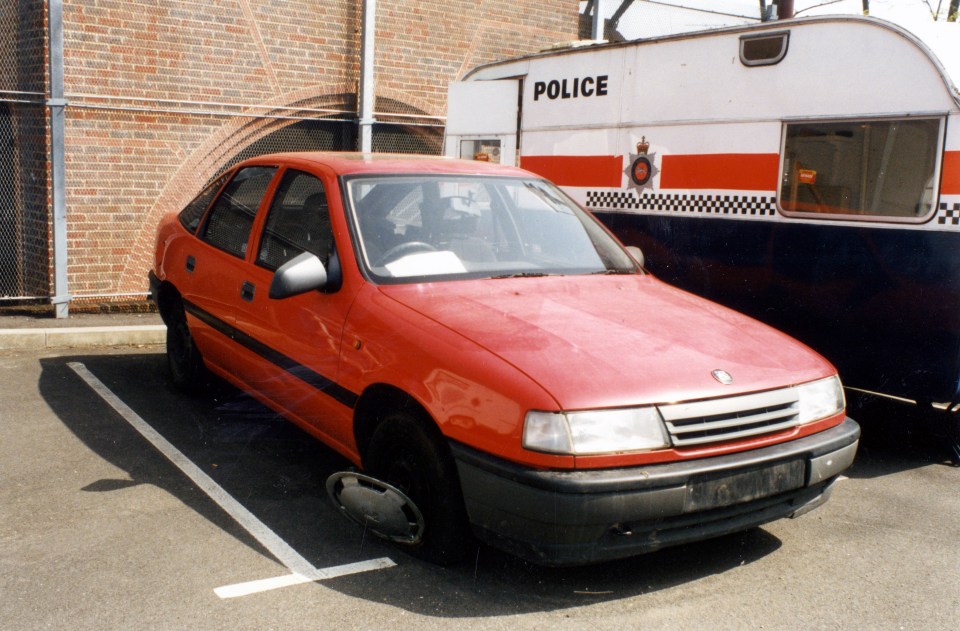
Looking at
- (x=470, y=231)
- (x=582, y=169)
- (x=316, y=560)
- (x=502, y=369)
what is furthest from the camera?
(x=582, y=169)

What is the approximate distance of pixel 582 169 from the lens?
7.99 m

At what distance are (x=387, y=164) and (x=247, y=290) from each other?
40.8 inches

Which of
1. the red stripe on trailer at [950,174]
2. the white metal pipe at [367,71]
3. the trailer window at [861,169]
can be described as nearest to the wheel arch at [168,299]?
the trailer window at [861,169]

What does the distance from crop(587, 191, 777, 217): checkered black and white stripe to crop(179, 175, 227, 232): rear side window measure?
3.12 m

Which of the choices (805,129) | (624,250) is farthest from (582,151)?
(624,250)

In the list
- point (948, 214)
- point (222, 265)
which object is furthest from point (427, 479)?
point (948, 214)

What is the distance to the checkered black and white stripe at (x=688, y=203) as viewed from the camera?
261 inches

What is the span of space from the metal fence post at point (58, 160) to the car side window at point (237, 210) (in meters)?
3.90

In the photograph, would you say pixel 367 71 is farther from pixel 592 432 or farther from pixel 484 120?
pixel 592 432

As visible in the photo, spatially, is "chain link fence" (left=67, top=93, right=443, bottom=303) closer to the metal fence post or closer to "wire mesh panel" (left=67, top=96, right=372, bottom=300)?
"wire mesh panel" (left=67, top=96, right=372, bottom=300)

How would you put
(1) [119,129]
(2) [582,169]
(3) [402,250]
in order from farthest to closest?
(1) [119,129] < (2) [582,169] < (3) [402,250]

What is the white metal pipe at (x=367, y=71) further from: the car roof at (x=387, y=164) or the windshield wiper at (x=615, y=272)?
the windshield wiper at (x=615, y=272)

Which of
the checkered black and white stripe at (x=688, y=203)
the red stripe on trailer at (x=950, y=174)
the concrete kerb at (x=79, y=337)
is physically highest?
the red stripe on trailer at (x=950, y=174)

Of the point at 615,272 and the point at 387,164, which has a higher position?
the point at 387,164
